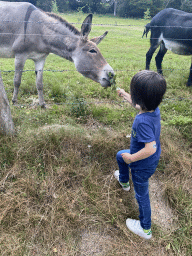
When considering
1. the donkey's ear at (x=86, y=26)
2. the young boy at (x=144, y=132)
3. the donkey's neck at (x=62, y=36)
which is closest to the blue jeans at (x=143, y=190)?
the young boy at (x=144, y=132)

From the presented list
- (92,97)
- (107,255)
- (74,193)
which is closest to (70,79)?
(92,97)

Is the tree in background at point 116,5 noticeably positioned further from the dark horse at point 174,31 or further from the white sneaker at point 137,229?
the white sneaker at point 137,229

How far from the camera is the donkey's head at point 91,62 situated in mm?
2895

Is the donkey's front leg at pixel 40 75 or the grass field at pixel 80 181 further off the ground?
the donkey's front leg at pixel 40 75

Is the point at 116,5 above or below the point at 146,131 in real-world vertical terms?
above

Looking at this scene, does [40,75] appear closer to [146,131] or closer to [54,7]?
[54,7]

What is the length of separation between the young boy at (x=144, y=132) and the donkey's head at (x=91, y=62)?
1324 millimetres

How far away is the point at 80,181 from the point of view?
100 inches

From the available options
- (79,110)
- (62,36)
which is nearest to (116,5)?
(62,36)

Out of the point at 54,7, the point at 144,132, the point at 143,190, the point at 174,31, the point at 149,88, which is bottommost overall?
the point at 143,190

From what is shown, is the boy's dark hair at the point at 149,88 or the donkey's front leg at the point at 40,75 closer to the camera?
the boy's dark hair at the point at 149,88

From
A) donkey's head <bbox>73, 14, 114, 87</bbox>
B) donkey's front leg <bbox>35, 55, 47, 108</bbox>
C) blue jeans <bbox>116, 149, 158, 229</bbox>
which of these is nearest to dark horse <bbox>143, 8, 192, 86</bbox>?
donkey's head <bbox>73, 14, 114, 87</bbox>

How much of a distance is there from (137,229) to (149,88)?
152 centimetres

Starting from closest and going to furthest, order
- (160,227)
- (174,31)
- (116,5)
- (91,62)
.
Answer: (160,227) → (91,62) → (116,5) → (174,31)
